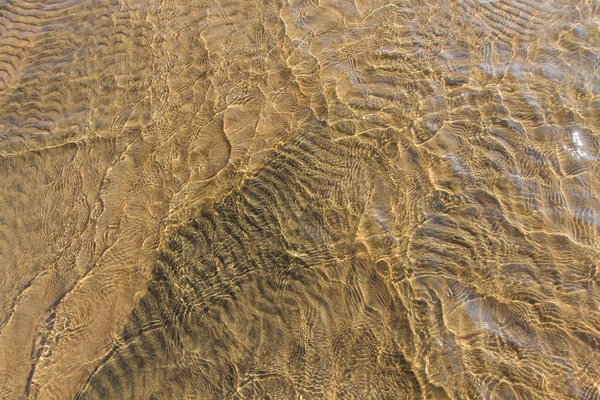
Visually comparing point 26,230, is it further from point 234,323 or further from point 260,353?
point 260,353

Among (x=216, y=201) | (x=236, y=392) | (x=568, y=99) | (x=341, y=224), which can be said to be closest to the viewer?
(x=236, y=392)

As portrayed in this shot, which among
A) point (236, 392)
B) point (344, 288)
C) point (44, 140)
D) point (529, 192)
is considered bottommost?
point (236, 392)

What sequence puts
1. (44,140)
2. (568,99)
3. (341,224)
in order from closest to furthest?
(341,224)
(568,99)
(44,140)

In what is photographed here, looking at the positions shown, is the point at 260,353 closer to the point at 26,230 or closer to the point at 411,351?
the point at 411,351

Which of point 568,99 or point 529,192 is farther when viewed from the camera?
point 568,99

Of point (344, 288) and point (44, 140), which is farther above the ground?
point (44, 140)

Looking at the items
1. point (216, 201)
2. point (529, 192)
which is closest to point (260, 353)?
point (216, 201)
